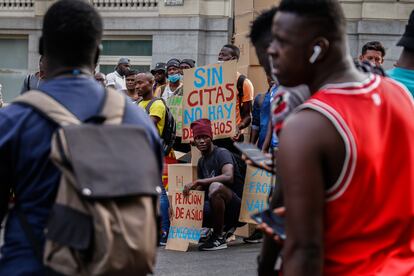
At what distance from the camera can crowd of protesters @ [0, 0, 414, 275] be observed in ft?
9.40

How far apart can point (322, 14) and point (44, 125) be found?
1.07 metres

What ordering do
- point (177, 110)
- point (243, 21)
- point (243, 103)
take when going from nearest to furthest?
point (243, 103)
point (177, 110)
point (243, 21)

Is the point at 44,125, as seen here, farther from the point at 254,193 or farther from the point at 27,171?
the point at 254,193

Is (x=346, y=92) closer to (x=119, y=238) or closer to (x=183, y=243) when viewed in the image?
(x=119, y=238)

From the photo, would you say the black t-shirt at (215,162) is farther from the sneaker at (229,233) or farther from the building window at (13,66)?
the building window at (13,66)

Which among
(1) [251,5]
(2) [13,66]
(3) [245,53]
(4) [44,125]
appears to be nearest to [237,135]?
(3) [245,53]

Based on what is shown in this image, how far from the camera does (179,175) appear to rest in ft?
31.9

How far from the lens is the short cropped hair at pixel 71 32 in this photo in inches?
134

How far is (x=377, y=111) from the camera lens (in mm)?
3027

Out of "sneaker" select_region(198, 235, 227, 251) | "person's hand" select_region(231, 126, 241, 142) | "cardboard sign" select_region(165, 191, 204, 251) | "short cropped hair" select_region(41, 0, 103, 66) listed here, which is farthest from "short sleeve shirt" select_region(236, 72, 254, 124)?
"short cropped hair" select_region(41, 0, 103, 66)

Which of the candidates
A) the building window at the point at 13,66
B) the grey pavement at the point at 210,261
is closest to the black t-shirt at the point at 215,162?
the grey pavement at the point at 210,261

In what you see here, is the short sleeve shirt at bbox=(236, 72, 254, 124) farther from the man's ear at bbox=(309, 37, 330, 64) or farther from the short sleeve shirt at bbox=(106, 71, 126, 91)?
the man's ear at bbox=(309, 37, 330, 64)

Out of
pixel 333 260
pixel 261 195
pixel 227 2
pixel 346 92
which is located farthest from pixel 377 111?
pixel 227 2

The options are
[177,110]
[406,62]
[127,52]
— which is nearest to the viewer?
[406,62]
